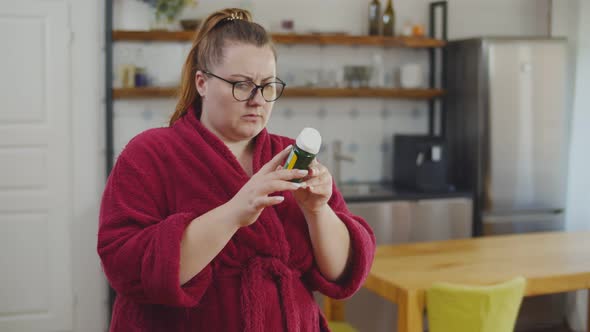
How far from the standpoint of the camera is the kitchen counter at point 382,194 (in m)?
4.10

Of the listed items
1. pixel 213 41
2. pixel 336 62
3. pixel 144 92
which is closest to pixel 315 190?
pixel 213 41

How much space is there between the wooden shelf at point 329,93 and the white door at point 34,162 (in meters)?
0.40

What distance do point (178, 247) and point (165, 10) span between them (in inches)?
124

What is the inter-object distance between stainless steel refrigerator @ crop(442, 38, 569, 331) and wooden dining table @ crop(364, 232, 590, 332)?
1.14 meters

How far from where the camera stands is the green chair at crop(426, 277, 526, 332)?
221 cm

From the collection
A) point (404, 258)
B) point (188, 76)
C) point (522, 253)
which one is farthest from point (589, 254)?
point (188, 76)

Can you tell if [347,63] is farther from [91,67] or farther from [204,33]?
[204,33]

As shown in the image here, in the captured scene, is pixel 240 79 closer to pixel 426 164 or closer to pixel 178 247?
pixel 178 247

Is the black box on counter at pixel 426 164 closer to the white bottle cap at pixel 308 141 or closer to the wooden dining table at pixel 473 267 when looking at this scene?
the wooden dining table at pixel 473 267

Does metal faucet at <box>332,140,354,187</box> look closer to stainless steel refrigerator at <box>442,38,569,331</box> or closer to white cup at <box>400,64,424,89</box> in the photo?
white cup at <box>400,64,424,89</box>

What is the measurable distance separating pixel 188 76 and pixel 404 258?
1.69 metres

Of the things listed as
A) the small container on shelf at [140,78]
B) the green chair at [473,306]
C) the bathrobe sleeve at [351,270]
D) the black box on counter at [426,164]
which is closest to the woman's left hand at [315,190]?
the bathrobe sleeve at [351,270]

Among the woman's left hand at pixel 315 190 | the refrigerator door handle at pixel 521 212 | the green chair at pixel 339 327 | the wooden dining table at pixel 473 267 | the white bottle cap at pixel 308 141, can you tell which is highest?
the white bottle cap at pixel 308 141

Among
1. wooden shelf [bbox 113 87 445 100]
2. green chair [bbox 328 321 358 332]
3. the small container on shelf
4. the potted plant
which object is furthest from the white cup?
green chair [bbox 328 321 358 332]
